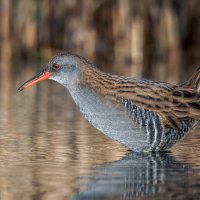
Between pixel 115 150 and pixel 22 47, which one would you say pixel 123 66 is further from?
pixel 115 150

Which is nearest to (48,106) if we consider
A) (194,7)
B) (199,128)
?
(199,128)

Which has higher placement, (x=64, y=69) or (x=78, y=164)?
(x=64, y=69)

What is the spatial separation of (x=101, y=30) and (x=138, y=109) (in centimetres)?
1136

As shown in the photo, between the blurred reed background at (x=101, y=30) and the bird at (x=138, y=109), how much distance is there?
27.8 ft

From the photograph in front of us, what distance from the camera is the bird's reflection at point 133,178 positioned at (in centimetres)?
552

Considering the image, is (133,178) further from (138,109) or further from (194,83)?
(194,83)

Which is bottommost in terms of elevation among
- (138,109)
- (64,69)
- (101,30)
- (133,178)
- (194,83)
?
(133,178)

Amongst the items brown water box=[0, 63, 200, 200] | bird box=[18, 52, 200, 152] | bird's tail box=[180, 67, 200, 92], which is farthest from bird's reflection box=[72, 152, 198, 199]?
bird's tail box=[180, 67, 200, 92]

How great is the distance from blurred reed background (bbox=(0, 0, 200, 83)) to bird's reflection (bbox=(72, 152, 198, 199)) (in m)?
A: 9.30

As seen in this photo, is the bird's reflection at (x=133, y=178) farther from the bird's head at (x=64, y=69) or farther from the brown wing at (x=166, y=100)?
the bird's head at (x=64, y=69)

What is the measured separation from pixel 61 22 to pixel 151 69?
3.00 meters

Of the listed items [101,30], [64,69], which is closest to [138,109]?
[64,69]

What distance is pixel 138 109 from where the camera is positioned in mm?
7262

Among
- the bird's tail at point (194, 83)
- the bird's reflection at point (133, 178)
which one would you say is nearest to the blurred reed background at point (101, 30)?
the bird's tail at point (194, 83)
